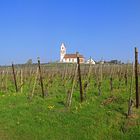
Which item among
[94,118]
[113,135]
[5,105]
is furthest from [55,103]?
[113,135]

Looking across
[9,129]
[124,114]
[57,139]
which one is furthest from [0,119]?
[124,114]

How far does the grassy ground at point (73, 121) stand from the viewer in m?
11.3

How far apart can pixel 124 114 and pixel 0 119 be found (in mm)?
4807

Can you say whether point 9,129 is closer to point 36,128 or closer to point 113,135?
point 36,128

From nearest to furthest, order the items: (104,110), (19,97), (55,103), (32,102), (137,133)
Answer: (137,133), (104,110), (55,103), (32,102), (19,97)

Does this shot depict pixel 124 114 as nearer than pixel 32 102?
Yes

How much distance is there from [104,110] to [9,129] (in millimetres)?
3458

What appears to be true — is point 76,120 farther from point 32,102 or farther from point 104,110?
point 32,102

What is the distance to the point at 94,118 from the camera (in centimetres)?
1252

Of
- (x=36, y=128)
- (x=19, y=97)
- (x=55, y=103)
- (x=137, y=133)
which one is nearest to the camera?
(x=137, y=133)

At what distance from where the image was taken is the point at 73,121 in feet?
41.1

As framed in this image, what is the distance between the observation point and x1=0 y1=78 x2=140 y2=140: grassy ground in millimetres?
11328

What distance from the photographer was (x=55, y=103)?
15.9m

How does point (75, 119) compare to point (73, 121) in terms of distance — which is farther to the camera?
point (75, 119)
